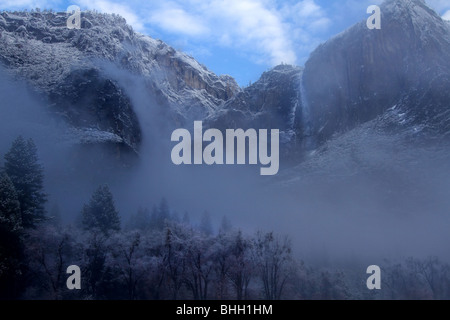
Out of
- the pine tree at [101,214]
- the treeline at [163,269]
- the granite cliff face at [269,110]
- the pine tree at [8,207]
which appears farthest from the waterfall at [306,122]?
the pine tree at [8,207]

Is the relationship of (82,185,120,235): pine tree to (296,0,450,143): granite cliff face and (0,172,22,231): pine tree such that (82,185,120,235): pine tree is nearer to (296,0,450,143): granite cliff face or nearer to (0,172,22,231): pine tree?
(0,172,22,231): pine tree

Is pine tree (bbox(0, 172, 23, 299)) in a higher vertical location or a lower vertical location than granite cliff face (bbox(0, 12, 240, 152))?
lower

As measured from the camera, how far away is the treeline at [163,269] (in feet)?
132

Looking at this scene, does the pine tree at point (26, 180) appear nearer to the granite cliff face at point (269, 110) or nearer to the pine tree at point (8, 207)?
the pine tree at point (8, 207)

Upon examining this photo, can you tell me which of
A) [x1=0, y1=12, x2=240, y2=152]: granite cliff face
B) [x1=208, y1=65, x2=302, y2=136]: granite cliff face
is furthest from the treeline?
[x1=208, y1=65, x2=302, y2=136]: granite cliff face

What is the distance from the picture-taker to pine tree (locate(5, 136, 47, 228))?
1829 inches

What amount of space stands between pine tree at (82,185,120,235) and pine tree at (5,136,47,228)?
599cm

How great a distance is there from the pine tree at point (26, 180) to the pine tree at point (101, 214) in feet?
19.6

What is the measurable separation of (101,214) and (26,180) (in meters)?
11.0

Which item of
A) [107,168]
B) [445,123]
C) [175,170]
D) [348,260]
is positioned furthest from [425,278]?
[175,170]

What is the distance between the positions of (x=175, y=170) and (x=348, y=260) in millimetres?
131848

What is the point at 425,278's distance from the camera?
145ft

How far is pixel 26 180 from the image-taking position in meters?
48.1

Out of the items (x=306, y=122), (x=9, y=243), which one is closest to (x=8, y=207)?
(x=9, y=243)
